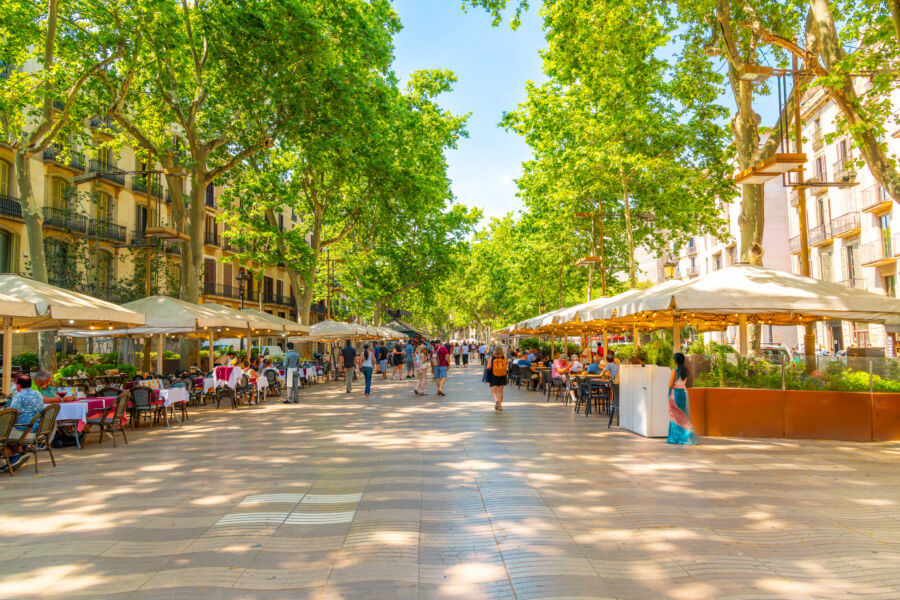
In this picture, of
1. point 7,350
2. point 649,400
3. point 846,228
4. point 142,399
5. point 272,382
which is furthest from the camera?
point 846,228

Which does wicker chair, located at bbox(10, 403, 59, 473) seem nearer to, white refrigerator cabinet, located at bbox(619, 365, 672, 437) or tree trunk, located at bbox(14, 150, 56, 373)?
tree trunk, located at bbox(14, 150, 56, 373)

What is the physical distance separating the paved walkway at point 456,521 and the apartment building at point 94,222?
44.0ft

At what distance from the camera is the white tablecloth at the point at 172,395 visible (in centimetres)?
1273

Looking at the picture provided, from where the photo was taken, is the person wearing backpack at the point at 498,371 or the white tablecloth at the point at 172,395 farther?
the person wearing backpack at the point at 498,371

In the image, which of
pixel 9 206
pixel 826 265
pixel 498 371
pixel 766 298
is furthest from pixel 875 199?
pixel 9 206

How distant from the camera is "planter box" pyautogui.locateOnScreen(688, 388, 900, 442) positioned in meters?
10.4

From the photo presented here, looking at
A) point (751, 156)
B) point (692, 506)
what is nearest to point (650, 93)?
point (751, 156)

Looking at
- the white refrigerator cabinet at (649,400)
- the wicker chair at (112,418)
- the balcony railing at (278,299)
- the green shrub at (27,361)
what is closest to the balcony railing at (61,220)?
the green shrub at (27,361)

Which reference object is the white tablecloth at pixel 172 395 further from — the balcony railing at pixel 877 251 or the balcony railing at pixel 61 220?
the balcony railing at pixel 877 251

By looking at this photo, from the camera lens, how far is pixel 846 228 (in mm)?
30688

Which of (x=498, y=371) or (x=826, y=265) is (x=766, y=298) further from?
(x=826, y=265)

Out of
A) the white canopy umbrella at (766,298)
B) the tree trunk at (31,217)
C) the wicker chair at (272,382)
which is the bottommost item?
the wicker chair at (272,382)

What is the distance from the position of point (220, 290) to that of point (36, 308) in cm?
3418

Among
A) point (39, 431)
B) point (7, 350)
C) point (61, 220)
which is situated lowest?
point (39, 431)
